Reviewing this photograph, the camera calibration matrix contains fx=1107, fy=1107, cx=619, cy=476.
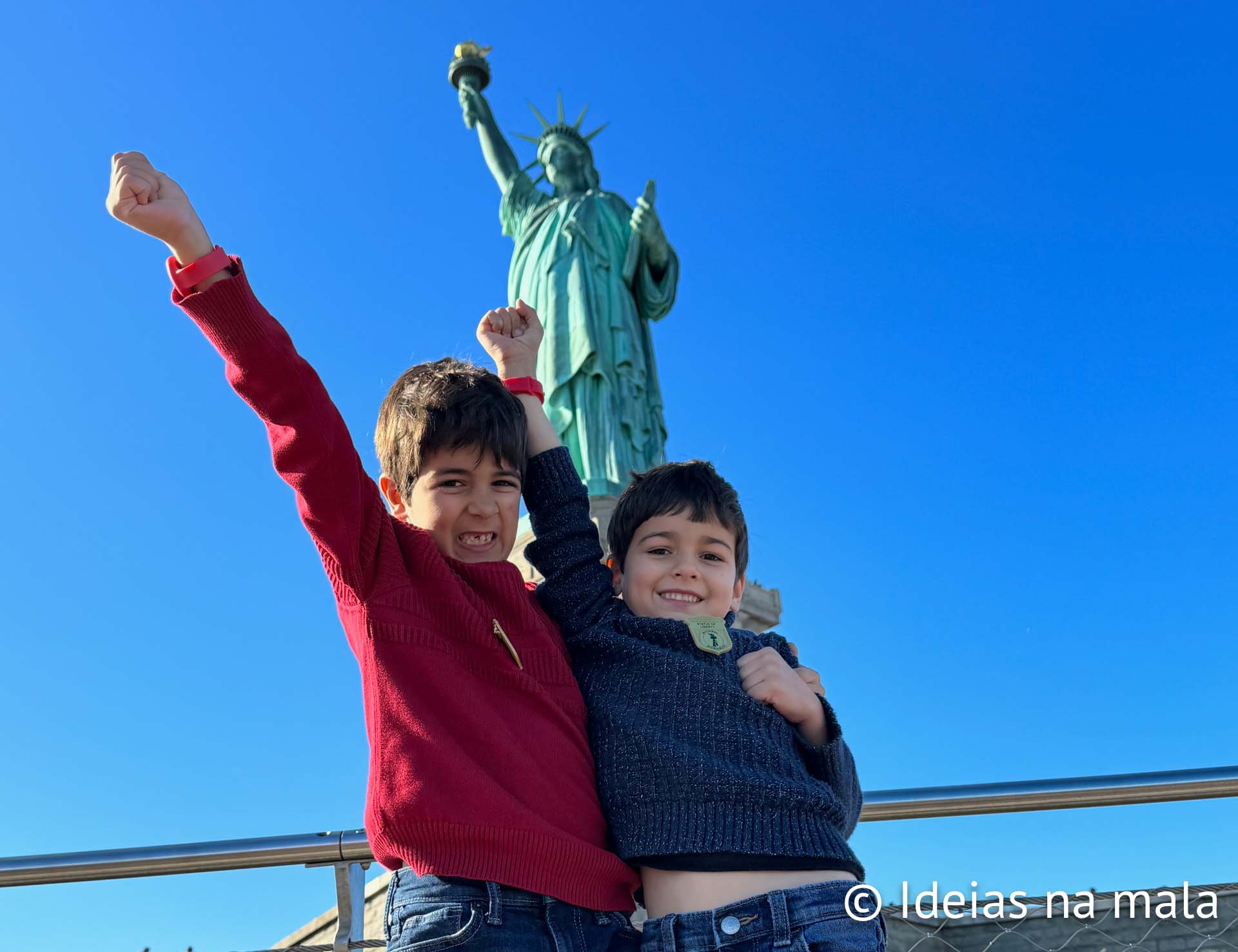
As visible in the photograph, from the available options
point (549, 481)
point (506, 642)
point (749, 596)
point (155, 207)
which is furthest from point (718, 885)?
point (749, 596)

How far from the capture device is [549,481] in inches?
81.7

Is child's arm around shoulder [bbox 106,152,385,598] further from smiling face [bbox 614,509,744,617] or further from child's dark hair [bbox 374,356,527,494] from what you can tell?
smiling face [bbox 614,509,744,617]

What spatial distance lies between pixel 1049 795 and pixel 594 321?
678cm

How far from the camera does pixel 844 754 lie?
1842 millimetres

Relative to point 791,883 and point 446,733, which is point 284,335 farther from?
point 791,883

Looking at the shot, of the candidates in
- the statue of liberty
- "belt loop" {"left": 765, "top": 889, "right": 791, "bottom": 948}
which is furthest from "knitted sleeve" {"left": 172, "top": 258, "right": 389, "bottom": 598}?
the statue of liberty

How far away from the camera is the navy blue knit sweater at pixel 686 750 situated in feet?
5.35

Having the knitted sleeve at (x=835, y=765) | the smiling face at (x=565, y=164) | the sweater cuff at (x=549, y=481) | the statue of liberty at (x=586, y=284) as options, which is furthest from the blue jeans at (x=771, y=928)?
the smiling face at (x=565, y=164)

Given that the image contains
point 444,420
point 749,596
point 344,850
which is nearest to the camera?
point 444,420

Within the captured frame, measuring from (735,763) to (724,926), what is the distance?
25 centimetres

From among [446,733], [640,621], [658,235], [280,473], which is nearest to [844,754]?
[640,621]

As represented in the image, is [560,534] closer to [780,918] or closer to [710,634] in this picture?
[710,634]

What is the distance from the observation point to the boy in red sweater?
5.03ft

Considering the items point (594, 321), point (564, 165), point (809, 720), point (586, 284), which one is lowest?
point (809, 720)
